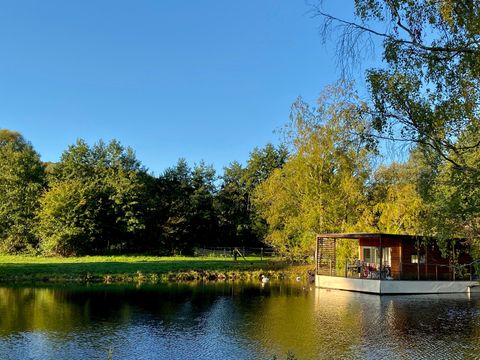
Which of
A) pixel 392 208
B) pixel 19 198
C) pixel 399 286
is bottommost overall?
pixel 399 286

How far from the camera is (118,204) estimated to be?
49.9m

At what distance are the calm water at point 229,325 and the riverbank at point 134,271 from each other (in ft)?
14.2

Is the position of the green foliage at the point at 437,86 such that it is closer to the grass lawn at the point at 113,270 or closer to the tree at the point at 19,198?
the grass lawn at the point at 113,270

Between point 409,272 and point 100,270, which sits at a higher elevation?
point 409,272

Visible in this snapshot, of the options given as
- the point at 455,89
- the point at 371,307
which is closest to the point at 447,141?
the point at 455,89

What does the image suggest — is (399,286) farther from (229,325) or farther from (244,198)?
(244,198)

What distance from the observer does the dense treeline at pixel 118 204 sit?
43875 millimetres

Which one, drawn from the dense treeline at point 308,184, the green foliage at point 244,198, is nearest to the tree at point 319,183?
the dense treeline at point 308,184

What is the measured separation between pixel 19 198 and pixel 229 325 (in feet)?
121

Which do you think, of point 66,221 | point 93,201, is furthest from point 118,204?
point 66,221

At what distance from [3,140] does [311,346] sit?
62.3 metres

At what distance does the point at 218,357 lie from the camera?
1237 cm

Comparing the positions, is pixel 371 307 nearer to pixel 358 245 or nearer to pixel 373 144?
pixel 358 245

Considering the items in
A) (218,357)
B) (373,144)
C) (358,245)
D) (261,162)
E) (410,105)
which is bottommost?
(218,357)
